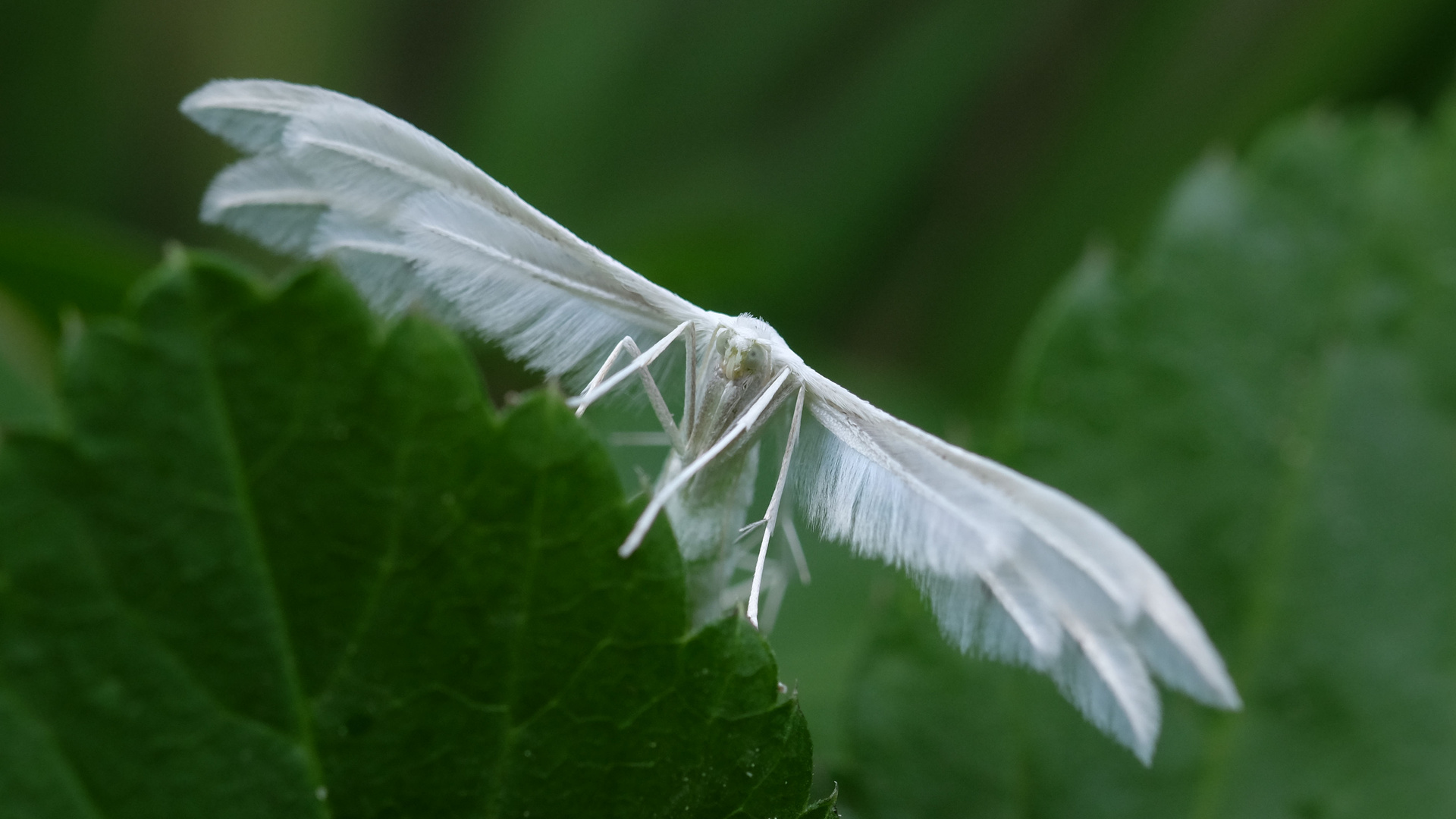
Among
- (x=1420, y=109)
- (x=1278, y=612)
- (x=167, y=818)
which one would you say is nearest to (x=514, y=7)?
(x=1420, y=109)

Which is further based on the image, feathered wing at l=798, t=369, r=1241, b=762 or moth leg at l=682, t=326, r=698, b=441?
moth leg at l=682, t=326, r=698, b=441

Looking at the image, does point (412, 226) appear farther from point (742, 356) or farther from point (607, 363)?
point (742, 356)

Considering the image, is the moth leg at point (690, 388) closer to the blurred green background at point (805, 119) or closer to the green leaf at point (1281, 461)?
the green leaf at point (1281, 461)

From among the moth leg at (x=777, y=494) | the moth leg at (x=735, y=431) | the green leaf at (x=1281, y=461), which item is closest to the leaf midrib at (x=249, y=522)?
the moth leg at (x=735, y=431)

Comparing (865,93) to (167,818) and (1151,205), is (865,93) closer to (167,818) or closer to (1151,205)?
(1151,205)

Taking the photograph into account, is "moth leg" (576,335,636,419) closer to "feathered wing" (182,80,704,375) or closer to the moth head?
"feathered wing" (182,80,704,375)

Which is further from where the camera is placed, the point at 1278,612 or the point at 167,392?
the point at 1278,612

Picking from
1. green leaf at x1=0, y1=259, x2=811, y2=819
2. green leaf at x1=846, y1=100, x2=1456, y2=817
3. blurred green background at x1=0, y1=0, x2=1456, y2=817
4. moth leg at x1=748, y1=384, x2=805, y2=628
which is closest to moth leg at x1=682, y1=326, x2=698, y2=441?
moth leg at x1=748, y1=384, x2=805, y2=628
